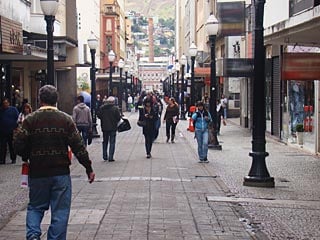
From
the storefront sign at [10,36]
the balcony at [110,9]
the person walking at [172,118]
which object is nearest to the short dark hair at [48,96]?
the storefront sign at [10,36]

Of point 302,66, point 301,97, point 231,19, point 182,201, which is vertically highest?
point 231,19

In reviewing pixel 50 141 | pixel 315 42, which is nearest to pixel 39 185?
pixel 50 141

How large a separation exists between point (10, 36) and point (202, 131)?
221 inches

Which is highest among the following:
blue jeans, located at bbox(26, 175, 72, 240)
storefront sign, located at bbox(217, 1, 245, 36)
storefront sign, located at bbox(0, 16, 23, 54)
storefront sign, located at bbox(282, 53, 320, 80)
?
storefront sign, located at bbox(217, 1, 245, 36)

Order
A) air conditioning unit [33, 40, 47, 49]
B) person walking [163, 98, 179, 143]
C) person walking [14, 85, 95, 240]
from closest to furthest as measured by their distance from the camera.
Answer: person walking [14, 85, 95, 240] < person walking [163, 98, 179, 143] < air conditioning unit [33, 40, 47, 49]

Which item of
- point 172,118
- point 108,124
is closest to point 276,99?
point 172,118

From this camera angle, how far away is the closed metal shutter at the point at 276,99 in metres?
28.4

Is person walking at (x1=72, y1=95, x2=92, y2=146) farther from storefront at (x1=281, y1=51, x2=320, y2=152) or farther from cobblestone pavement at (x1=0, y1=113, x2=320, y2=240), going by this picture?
storefront at (x1=281, y1=51, x2=320, y2=152)

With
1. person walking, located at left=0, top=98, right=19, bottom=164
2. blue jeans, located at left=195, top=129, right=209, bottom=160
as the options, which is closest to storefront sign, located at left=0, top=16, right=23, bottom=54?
Result: person walking, located at left=0, top=98, right=19, bottom=164

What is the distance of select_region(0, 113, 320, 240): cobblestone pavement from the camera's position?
9.65 metres

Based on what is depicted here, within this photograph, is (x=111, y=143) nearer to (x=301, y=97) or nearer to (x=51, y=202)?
(x=301, y=97)

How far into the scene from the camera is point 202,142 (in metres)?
19.4

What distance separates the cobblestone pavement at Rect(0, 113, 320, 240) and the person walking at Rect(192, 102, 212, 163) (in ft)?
1.00

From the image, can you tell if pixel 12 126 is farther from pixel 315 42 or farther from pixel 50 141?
pixel 50 141
